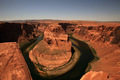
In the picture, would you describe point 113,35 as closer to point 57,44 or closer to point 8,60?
point 57,44

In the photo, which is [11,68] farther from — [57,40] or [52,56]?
[57,40]

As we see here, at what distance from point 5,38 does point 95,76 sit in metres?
48.0

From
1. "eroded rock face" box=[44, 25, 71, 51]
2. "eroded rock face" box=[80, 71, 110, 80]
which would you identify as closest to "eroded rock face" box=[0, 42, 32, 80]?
"eroded rock face" box=[80, 71, 110, 80]

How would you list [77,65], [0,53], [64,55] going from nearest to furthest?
[0,53], [77,65], [64,55]

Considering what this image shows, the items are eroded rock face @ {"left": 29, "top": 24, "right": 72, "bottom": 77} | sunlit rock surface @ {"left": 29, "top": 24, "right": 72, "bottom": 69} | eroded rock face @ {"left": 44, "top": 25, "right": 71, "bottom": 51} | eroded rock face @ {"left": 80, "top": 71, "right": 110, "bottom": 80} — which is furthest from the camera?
eroded rock face @ {"left": 44, "top": 25, "right": 71, "bottom": 51}

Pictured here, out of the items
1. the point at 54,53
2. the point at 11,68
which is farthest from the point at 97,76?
the point at 54,53

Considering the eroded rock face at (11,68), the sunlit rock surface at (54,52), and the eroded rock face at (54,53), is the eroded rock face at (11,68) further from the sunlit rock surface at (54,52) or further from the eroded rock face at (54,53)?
the sunlit rock surface at (54,52)

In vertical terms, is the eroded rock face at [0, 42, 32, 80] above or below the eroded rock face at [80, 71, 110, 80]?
above

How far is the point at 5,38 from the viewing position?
38.8 meters

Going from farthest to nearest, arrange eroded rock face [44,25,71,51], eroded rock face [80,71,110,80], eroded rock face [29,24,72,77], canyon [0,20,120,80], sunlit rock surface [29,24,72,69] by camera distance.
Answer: eroded rock face [44,25,71,51], sunlit rock surface [29,24,72,69], eroded rock face [29,24,72,77], eroded rock face [80,71,110,80], canyon [0,20,120,80]

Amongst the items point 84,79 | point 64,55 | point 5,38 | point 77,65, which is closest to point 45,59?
point 64,55

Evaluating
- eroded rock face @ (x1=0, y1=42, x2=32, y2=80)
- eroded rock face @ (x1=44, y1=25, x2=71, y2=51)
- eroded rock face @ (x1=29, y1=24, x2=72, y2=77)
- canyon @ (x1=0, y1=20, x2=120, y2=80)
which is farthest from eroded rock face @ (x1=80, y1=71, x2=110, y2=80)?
eroded rock face @ (x1=44, y1=25, x2=71, y2=51)

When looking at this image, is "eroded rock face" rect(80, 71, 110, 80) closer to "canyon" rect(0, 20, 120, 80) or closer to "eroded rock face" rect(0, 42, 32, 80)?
"canyon" rect(0, 20, 120, 80)

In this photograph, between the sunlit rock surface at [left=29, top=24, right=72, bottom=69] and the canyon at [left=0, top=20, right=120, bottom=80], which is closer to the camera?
the canyon at [left=0, top=20, right=120, bottom=80]
